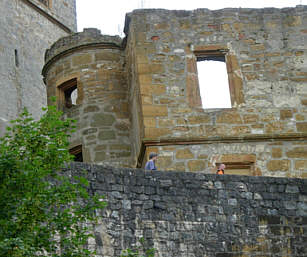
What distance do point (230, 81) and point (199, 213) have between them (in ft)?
18.2

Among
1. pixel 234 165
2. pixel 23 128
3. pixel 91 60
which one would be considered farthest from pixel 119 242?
pixel 91 60

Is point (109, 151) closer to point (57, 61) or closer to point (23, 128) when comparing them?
point (57, 61)

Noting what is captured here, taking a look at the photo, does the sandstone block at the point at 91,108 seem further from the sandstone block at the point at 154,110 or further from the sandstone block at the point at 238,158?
the sandstone block at the point at 238,158

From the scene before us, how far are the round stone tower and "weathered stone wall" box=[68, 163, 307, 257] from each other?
576cm

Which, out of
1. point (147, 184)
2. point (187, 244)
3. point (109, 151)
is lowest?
point (187, 244)

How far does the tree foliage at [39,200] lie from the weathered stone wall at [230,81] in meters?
6.00

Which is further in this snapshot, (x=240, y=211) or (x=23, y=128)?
(x=240, y=211)

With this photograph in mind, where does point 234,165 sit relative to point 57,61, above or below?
below

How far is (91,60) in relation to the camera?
19641 mm

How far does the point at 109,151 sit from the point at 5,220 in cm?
863

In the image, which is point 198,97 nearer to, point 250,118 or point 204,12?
point 250,118

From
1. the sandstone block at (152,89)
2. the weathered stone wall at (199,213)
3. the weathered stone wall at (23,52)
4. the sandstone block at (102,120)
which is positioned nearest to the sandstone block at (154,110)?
the sandstone block at (152,89)

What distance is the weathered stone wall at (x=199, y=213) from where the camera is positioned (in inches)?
481

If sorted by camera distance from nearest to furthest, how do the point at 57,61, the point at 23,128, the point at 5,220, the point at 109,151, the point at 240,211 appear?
the point at 5,220 < the point at 23,128 < the point at 240,211 < the point at 109,151 < the point at 57,61
